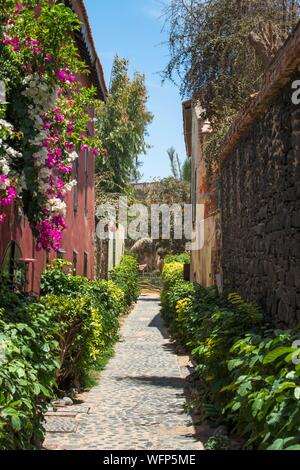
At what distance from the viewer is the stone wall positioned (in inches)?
215

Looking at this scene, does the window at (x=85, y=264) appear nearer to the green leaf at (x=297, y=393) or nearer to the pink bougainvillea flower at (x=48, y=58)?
the pink bougainvillea flower at (x=48, y=58)

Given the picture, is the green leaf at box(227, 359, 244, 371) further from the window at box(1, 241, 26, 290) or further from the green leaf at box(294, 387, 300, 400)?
the window at box(1, 241, 26, 290)

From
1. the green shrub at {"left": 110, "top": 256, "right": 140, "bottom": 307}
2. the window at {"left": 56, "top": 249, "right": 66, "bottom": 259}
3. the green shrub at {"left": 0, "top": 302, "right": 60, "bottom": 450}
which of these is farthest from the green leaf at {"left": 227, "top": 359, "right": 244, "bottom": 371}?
the green shrub at {"left": 110, "top": 256, "right": 140, "bottom": 307}

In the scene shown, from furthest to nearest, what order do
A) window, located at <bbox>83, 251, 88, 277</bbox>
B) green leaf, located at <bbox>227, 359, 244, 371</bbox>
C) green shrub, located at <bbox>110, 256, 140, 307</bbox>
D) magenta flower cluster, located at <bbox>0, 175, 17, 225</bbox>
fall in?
green shrub, located at <bbox>110, 256, 140, 307</bbox>, window, located at <bbox>83, 251, 88, 277</bbox>, magenta flower cluster, located at <bbox>0, 175, 17, 225</bbox>, green leaf, located at <bbox>227, 359, 244, 371</bbox>

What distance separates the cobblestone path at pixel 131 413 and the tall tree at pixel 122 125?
2036 cm

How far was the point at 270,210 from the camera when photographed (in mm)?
6398

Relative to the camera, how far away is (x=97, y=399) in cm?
813

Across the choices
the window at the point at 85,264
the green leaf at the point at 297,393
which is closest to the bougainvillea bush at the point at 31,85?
the green leaf at the point at 297,393

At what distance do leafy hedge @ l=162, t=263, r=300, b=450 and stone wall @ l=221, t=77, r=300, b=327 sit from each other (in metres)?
0.31

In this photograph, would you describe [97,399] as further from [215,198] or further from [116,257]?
[116,257]

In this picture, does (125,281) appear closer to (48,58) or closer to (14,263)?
(14,263)

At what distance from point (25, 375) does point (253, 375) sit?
5.23 feet

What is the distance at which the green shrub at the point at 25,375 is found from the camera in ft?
13.1

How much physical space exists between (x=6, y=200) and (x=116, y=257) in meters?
26.0
